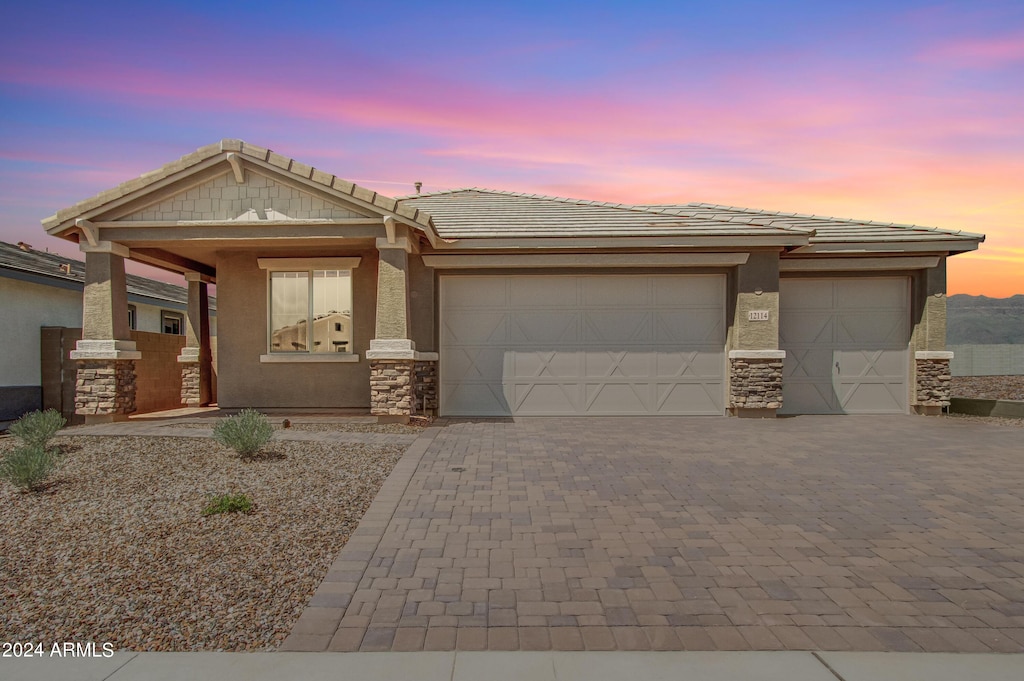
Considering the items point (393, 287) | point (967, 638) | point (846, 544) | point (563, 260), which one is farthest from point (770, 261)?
point (967, 638)

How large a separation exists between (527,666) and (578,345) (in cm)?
937

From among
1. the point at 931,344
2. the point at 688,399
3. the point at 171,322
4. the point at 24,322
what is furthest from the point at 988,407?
the point at 171,322

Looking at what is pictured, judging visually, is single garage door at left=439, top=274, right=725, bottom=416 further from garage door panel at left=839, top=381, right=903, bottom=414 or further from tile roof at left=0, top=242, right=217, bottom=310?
tile roof at left=0, top=242, right=217, bottom=310

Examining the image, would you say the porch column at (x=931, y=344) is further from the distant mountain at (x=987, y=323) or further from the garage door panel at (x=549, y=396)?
the distant mountain at (x=987, y=323)

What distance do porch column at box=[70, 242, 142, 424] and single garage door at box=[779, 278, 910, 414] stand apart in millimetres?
13286

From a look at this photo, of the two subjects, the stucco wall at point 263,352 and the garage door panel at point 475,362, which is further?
the stucco wall at point 263,352

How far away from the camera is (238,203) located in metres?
10.7

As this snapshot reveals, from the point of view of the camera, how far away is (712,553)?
15.3 ft

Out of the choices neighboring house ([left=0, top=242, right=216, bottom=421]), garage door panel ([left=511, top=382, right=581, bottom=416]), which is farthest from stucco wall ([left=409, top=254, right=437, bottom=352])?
neighboring house ([left=0, top=242, right=216, bottom=421])

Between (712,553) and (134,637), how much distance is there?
3972 mm

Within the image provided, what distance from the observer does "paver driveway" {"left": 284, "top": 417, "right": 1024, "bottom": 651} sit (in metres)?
3.56

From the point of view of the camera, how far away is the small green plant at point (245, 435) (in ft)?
24.6

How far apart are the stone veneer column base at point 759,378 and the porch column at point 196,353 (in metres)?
12.1

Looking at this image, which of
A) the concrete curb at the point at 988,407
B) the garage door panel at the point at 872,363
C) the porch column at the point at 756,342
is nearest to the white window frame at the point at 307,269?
the porch column at the point at 756,342
